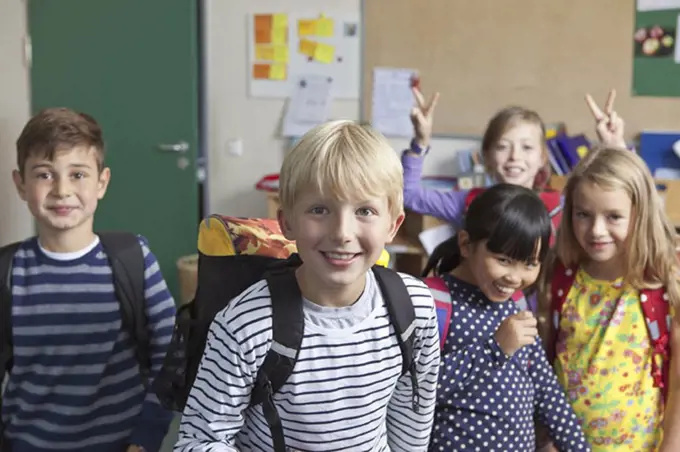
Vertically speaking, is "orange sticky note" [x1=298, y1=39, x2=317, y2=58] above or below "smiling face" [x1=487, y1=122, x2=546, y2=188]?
above

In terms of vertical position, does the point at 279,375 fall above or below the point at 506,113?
below

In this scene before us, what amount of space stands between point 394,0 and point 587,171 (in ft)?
8.14

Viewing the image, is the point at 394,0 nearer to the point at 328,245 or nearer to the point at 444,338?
the point at 444,338

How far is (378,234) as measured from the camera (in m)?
1.16

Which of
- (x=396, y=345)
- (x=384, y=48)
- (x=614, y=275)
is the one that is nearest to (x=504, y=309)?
(x=614, y=275)

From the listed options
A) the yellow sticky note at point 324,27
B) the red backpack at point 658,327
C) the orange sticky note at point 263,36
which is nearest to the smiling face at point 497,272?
the red backpack at point 658,327

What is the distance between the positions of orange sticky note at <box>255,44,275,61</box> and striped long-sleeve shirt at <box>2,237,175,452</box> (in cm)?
277

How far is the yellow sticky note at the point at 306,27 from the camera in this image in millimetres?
4125

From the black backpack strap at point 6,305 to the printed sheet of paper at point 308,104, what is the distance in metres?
2.69

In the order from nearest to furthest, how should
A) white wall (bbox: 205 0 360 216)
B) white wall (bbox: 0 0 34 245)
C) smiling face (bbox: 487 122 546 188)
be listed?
smiling face (bbox: 487 122 546 188), white wall (bbox: 0 0 34 245), white wall (bbox: 205 0 360 216)

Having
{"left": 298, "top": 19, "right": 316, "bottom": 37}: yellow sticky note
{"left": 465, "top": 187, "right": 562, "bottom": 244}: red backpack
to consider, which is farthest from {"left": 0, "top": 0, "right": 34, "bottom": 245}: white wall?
{"left": 465, "top": 187, "right": 562, "bottom": 244}: red backpack

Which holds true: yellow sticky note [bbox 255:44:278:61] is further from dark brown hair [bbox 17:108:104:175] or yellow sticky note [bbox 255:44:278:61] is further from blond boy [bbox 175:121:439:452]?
blond boy [bbox 175:121:439:452]

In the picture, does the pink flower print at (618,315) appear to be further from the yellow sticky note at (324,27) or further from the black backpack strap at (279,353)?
the yellow sticky note at (324,27)

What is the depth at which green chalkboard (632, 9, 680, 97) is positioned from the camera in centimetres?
358
